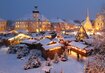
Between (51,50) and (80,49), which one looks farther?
(51,50)

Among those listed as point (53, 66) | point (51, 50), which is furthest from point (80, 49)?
point (53, 66)

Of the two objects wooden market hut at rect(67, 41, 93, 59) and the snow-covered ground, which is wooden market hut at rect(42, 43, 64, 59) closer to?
wooden market hut at rect(67, 41, 93, 59)

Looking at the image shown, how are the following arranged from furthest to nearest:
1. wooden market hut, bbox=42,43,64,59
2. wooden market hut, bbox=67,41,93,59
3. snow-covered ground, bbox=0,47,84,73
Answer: wooden market hut, bbox=42,43,64,59, wooden market hut, bbox=67,41,93,59, snow-covered ground, bbox=0,47,84,73

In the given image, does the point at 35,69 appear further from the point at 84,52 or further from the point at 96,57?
the point at 96,57

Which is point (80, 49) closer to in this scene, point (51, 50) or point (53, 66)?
point (51, 50)

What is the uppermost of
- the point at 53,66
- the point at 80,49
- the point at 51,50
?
the point at 80,49

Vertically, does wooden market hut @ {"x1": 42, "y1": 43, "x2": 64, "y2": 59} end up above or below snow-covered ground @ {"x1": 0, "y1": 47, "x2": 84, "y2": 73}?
above

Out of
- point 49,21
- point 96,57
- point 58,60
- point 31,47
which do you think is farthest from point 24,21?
point 96,57

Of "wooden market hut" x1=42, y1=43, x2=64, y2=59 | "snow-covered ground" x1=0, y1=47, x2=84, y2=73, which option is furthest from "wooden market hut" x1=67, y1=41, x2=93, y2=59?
"wooden market hut" x1=42, y1=43, x2=64, y2=59

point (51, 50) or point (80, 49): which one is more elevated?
point (80, 49)

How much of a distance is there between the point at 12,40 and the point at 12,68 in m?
21.3

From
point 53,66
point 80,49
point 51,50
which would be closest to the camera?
point 53,66

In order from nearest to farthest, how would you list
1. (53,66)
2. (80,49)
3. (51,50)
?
(53,66) < (80,49) < (51,50)

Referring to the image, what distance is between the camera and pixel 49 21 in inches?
3371
